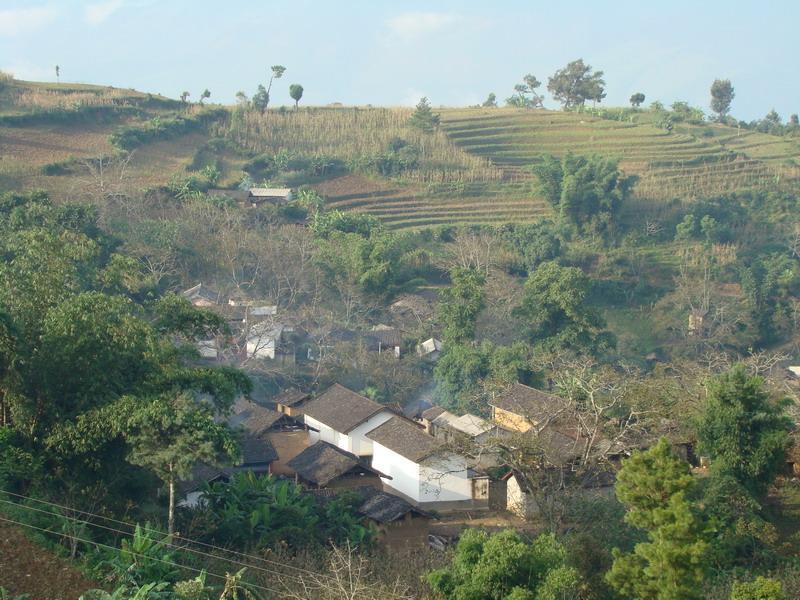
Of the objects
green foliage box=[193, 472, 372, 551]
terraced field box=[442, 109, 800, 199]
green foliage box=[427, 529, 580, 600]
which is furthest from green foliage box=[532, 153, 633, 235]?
green foliage box=[427, 529, 580, 600]

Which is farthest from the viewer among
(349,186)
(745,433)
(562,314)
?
(349,186)

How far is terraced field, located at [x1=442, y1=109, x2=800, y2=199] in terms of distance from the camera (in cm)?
4894

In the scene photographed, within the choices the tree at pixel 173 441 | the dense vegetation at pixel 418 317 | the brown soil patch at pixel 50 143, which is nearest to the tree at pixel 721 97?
the dense vegetation at pixel 418 317

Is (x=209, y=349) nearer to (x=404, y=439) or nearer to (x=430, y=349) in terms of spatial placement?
(x=430, y=349)

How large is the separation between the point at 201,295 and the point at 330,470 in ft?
37.3

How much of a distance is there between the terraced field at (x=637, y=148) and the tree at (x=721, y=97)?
908 cm

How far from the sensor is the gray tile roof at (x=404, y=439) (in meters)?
20.5

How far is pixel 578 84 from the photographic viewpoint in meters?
61.3

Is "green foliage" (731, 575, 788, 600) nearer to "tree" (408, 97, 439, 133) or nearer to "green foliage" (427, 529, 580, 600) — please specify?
"green foliage" (427, 529, 580, 600)

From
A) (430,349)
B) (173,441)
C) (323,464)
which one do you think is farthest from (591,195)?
(173,441)

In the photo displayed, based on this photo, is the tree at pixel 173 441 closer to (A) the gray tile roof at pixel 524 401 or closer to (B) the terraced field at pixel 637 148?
(A) the gray tile roof at pixel 524 401

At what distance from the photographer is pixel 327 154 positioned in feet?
157

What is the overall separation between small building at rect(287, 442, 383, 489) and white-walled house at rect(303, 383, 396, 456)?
1700 mm

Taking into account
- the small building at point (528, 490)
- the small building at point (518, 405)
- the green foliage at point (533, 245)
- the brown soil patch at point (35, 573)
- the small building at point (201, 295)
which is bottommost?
the small building at point (528, 490)
